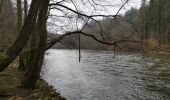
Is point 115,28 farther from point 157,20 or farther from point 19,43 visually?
point 157,20

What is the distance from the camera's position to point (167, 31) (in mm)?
64625

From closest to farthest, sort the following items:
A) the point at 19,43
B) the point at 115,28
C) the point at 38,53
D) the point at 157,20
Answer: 1. the point at 19,43
2. the point at 38,53
3. the point at 115,28
4. the point at 157,20

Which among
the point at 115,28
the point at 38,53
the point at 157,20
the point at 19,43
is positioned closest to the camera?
the point at 19,43

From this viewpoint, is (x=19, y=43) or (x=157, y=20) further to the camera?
(x=157, y=20)

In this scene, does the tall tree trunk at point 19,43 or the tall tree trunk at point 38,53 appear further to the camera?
the tall tree trunk at point 38,53

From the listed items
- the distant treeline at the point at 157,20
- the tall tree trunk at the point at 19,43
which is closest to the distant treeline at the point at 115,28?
the tall tree trunk at the point at 19,43

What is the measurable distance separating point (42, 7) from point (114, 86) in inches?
373

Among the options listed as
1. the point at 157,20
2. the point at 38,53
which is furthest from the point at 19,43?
the point at 157,20

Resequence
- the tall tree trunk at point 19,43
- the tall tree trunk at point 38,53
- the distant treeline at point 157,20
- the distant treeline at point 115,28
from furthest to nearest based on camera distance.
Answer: the distant treeline at point 157,20 → the tall tree trunk at point 38,53 → the distant treeline at point 115,28 → the tall tree trunk at point 19,43

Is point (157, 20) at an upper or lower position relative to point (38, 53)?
upper

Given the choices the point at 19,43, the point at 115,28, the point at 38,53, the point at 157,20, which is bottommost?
the point at 38,53

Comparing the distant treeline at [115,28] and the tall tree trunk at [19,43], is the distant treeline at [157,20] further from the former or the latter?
the tall tree trunk at [19,43]

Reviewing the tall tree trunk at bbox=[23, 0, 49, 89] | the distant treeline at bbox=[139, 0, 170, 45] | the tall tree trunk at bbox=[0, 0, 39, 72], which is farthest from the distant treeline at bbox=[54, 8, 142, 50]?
the distant treeline at bbox=[139, 0, 170, 45]

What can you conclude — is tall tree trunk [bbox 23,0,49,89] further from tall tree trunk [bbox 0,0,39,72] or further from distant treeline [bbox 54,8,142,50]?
tall tree trunk [bbox 0,0,39,72]
